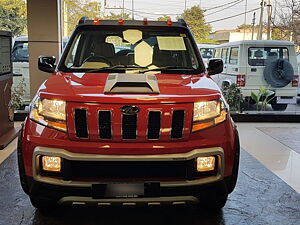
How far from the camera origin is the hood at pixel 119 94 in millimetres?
2459

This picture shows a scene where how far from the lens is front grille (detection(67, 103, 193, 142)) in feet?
7.91

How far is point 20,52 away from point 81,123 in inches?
188

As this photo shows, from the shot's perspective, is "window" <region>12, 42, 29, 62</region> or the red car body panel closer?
the red car body panel

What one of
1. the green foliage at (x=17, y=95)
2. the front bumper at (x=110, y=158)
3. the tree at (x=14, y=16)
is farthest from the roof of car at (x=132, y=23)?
the tree at (x=14, y=16)

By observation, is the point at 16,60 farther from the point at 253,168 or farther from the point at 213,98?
the point at 213,98

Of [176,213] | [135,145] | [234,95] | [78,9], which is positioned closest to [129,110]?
[135,145]

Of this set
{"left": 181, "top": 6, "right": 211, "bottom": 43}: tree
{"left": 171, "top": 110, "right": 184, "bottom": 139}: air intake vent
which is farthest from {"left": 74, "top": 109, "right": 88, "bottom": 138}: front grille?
{"left": 181, "top": 6, "right": 211, "bottom": 43}: tree

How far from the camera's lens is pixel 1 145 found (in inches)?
193

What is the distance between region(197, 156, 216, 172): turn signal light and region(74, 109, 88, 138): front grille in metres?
0.74

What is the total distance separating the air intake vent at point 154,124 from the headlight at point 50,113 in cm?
54

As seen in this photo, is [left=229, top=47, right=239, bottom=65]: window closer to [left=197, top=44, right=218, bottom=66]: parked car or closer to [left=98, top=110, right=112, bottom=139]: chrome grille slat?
[left=197, top=44, right=218, bottom=66]: parked car

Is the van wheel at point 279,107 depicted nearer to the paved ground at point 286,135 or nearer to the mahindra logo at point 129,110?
the paved ground at point 286,135

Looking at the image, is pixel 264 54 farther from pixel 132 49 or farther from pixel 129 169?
pixel 129 169

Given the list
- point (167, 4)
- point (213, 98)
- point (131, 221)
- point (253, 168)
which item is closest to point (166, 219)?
point (131, 221)
